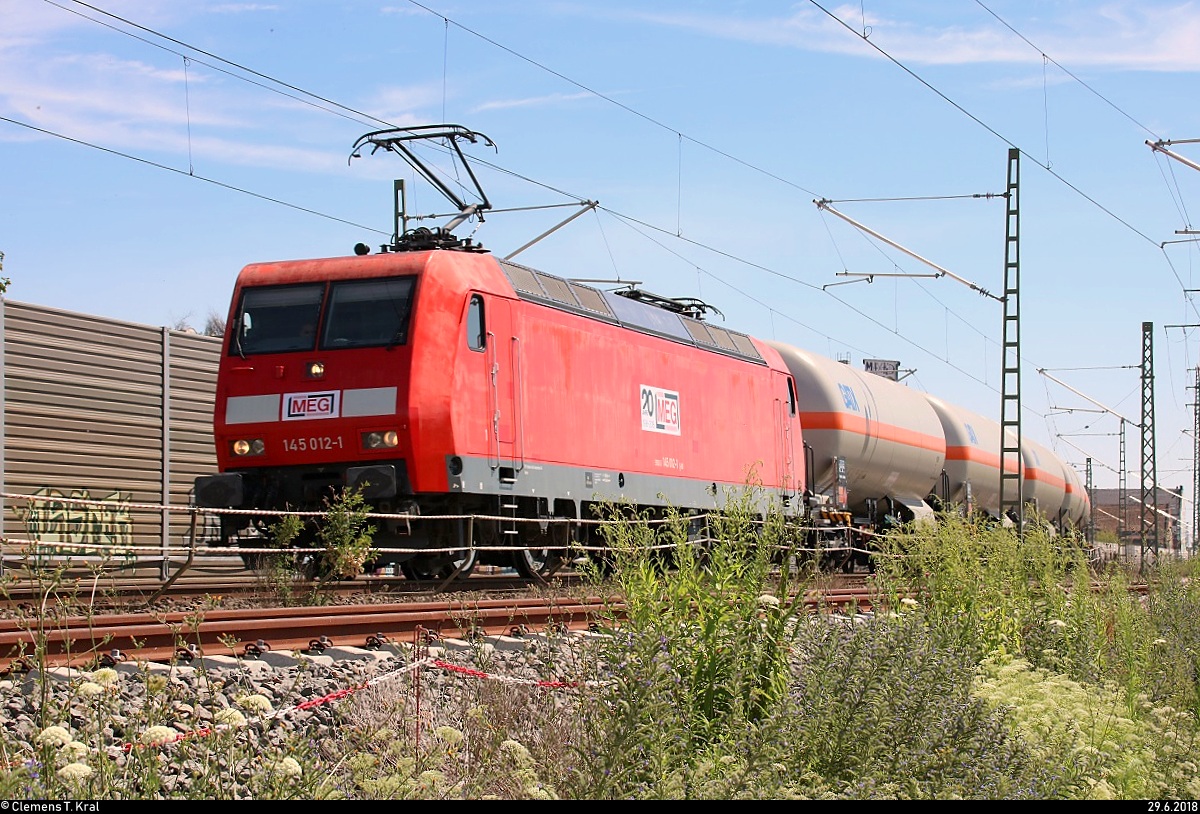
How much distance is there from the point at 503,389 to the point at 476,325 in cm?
81

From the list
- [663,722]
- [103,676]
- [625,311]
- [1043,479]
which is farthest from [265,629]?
[1043,479]

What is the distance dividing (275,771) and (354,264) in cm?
1039

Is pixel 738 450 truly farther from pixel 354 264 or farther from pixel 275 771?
pixel 275 771

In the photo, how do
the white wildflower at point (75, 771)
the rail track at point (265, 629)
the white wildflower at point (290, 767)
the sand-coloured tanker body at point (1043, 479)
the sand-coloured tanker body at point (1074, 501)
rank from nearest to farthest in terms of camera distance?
the white wildflower at point (75, 771) < the white wildflower at point (290, 767) < the rail track at point (265, 629) < the sand-coloured tanker body at point (1043, 479) < the sand-coloured tanker body at point (1074, 501)

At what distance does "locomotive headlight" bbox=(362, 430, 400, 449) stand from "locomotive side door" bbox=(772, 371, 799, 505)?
9.43m

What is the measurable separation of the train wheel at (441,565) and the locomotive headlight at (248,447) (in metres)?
2.08

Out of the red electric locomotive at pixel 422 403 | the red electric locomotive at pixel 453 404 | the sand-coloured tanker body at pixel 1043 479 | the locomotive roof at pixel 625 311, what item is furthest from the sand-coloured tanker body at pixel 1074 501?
the red electric locomotive at pixel 422 403

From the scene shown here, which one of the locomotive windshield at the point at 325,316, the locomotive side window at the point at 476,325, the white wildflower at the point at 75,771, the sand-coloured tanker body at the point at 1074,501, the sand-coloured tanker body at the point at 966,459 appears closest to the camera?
the white wildflower at the point at 75,771

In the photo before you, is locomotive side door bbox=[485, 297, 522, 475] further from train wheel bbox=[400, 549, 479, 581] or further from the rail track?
the rail track

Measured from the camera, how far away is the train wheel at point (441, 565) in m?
14.1

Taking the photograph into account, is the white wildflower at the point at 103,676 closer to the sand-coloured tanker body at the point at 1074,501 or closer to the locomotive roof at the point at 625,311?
the locomotive roof at the point at 625,311

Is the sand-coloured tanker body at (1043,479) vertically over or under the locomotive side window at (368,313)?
under

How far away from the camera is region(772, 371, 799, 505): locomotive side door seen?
865 inches

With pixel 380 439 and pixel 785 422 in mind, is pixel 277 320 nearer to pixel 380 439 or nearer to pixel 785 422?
pixel 380 439
